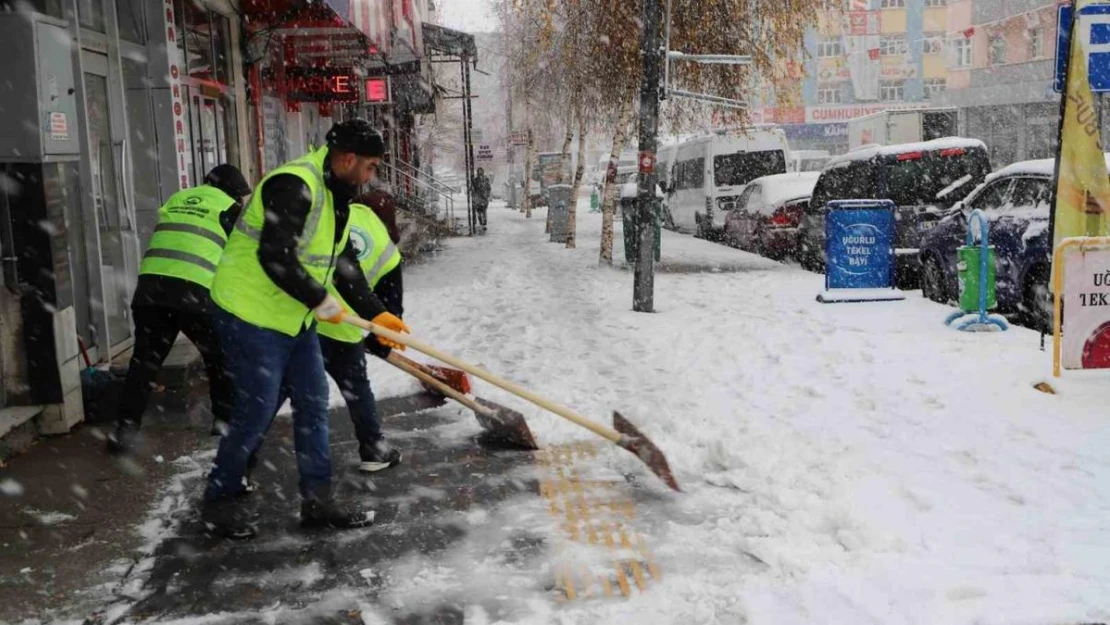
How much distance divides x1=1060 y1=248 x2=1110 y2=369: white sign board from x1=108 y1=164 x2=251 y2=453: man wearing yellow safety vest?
5455mm

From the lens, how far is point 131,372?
6.16 meters

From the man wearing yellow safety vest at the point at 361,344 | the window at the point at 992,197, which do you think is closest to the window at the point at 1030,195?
the window at the point at 992,197

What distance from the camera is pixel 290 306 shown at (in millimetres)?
4570

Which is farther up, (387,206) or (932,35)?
(932,35)

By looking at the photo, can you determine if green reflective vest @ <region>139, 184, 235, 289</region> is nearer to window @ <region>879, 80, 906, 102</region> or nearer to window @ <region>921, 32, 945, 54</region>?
window @ <region>921, 32, 945, 54</region>

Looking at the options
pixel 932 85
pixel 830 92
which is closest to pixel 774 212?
pixel 830 92

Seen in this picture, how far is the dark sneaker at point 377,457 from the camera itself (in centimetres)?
576

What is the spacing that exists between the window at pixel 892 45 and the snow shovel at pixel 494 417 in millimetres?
50534

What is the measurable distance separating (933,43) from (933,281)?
1768 inches

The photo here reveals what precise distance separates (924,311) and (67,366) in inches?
325

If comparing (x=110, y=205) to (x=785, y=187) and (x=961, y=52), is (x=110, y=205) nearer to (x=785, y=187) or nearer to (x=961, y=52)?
(x=785, y=187)

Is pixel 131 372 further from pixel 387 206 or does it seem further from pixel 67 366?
pixel 387 206

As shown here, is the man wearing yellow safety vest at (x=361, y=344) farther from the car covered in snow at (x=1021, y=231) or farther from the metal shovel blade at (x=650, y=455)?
the car covered in snow at (x=1021, y=231)

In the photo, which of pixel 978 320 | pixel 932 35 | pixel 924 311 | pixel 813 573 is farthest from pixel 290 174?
pixel 932 35
